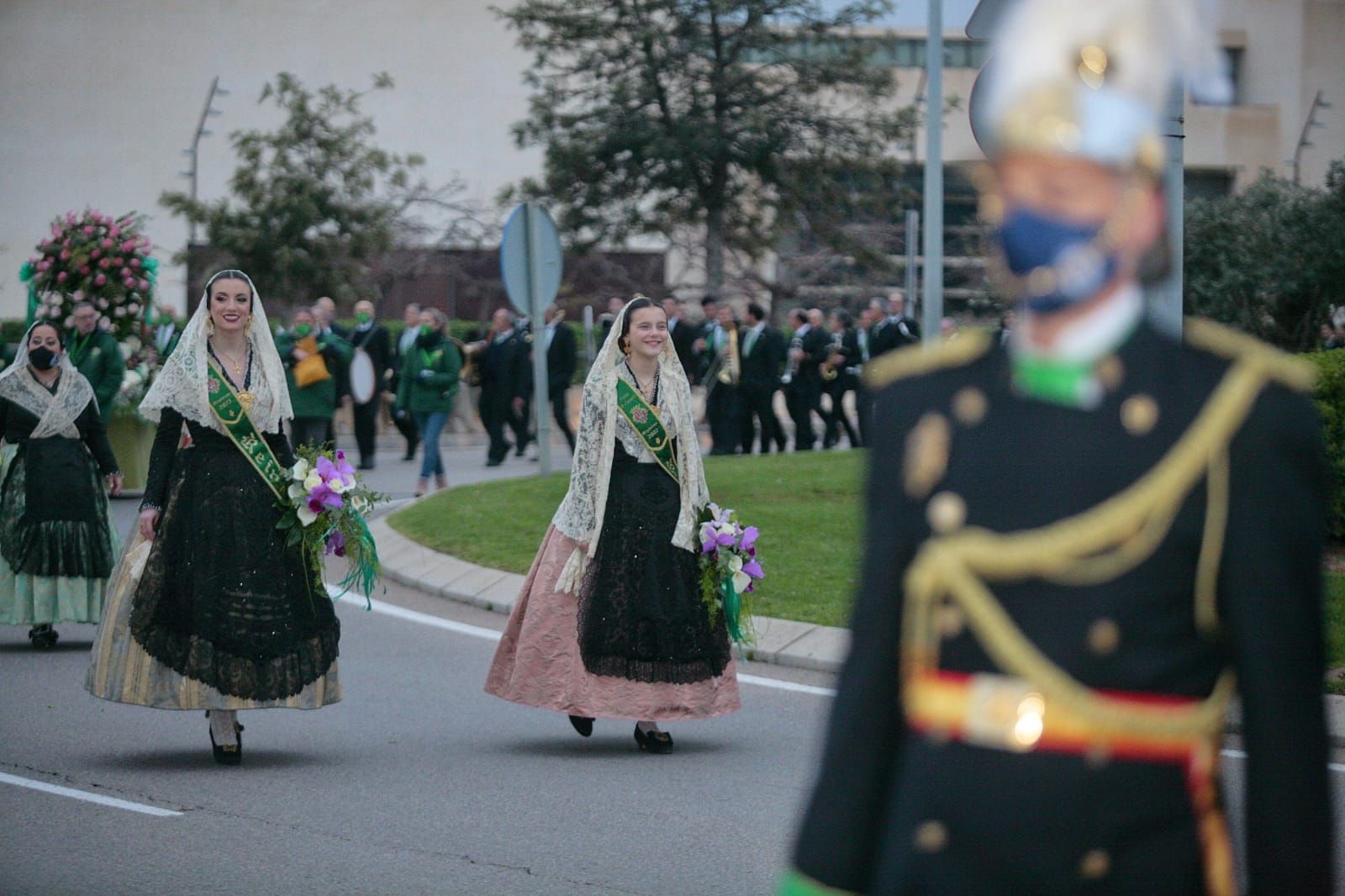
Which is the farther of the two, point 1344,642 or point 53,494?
point 53,494

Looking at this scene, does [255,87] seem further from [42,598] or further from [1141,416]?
[1141,416]

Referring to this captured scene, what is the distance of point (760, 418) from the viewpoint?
23531 mm

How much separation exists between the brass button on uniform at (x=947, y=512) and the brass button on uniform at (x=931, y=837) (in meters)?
0.34

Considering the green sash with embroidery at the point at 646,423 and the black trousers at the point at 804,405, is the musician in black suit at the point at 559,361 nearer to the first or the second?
the black trousers at the point at 804,405

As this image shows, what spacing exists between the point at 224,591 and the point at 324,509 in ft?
1.69

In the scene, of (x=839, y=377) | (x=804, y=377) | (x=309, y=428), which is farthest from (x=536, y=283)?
(x=839, y=377)

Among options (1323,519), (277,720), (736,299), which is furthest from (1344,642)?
(736,299)

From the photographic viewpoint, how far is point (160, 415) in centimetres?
825

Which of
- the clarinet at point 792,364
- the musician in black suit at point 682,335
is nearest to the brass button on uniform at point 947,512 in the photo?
the musician in black suit at point 682,335

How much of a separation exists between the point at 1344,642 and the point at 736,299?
34611mm

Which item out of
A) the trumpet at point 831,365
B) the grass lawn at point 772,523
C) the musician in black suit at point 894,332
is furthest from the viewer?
the trumpet at point 831,365

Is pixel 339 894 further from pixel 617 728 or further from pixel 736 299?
pixel 736 299

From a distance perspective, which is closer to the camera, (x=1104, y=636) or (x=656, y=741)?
(x=1104, y=636)

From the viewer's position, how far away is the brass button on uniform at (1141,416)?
7.42ft
